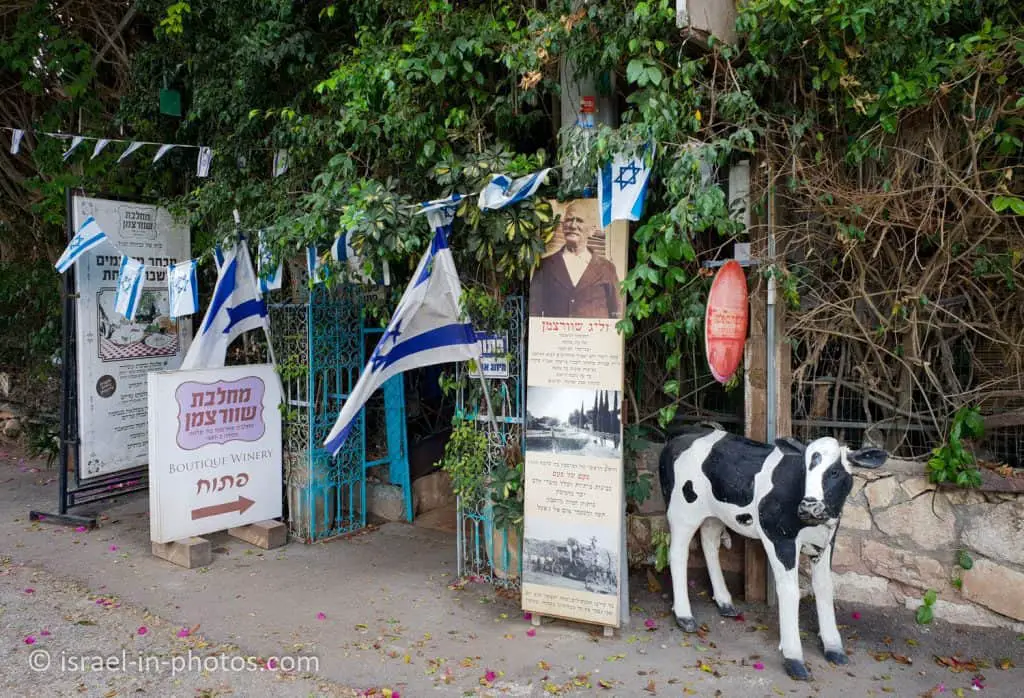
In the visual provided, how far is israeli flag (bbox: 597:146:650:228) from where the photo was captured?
4766 mm

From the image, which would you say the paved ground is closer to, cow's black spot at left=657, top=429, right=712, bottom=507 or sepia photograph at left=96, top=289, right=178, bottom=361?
cow's black spot at left=657, top=429, right=712, bottom=507

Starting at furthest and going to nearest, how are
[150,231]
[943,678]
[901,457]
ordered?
[150,231] < [901,457] < [943,678]

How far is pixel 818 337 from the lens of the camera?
548cm

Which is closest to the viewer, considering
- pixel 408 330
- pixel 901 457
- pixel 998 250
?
pixel 998 250

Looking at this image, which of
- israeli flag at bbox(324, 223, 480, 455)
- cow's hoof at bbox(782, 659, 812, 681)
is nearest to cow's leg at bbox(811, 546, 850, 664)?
cow's hoof at bbox(782, 659, 812, 681)

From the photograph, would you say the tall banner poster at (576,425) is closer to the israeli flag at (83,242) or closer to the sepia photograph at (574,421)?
the sepia photograph at (574,421)

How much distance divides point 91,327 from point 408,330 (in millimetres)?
3863

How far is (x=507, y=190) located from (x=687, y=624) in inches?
123

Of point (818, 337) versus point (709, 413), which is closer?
point (818, 337)

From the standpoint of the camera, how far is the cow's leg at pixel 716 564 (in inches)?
214

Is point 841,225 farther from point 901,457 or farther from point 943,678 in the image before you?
point 943,678

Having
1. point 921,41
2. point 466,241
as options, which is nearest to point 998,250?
point 921,41

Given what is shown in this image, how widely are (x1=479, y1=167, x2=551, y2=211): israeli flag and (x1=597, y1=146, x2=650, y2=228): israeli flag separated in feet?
1.47

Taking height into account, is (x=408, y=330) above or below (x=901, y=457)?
above
